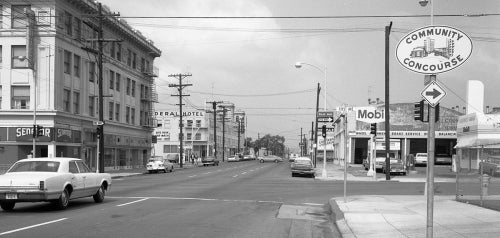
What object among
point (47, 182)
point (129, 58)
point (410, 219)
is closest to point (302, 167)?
point (129, 58)

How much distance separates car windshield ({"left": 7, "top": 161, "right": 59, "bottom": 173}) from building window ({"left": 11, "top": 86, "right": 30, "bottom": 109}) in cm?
2551

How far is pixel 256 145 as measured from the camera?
7490 inches

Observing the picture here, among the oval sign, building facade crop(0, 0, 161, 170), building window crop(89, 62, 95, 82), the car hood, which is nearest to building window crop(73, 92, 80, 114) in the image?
building facade crop(0, 0, 161, 170)

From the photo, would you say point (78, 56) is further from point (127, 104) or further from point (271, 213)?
point (271, 213)

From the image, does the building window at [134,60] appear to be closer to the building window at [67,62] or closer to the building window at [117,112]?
the building window at [117,112]

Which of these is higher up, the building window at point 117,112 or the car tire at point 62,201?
the building window at point 117,112

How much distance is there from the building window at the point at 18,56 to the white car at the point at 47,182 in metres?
25.0

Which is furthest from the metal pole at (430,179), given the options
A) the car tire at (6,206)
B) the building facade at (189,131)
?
the building facade at (189,131)

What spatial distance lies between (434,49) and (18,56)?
122 ft

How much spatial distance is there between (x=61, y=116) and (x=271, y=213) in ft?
93.6

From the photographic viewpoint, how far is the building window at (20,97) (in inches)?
1528

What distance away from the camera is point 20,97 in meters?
38.8

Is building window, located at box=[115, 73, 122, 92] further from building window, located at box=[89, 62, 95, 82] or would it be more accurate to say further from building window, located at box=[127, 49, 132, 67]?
building window, located at box=[89, 62, 95, 82]

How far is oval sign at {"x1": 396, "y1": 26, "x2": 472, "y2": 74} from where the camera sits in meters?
7.51
